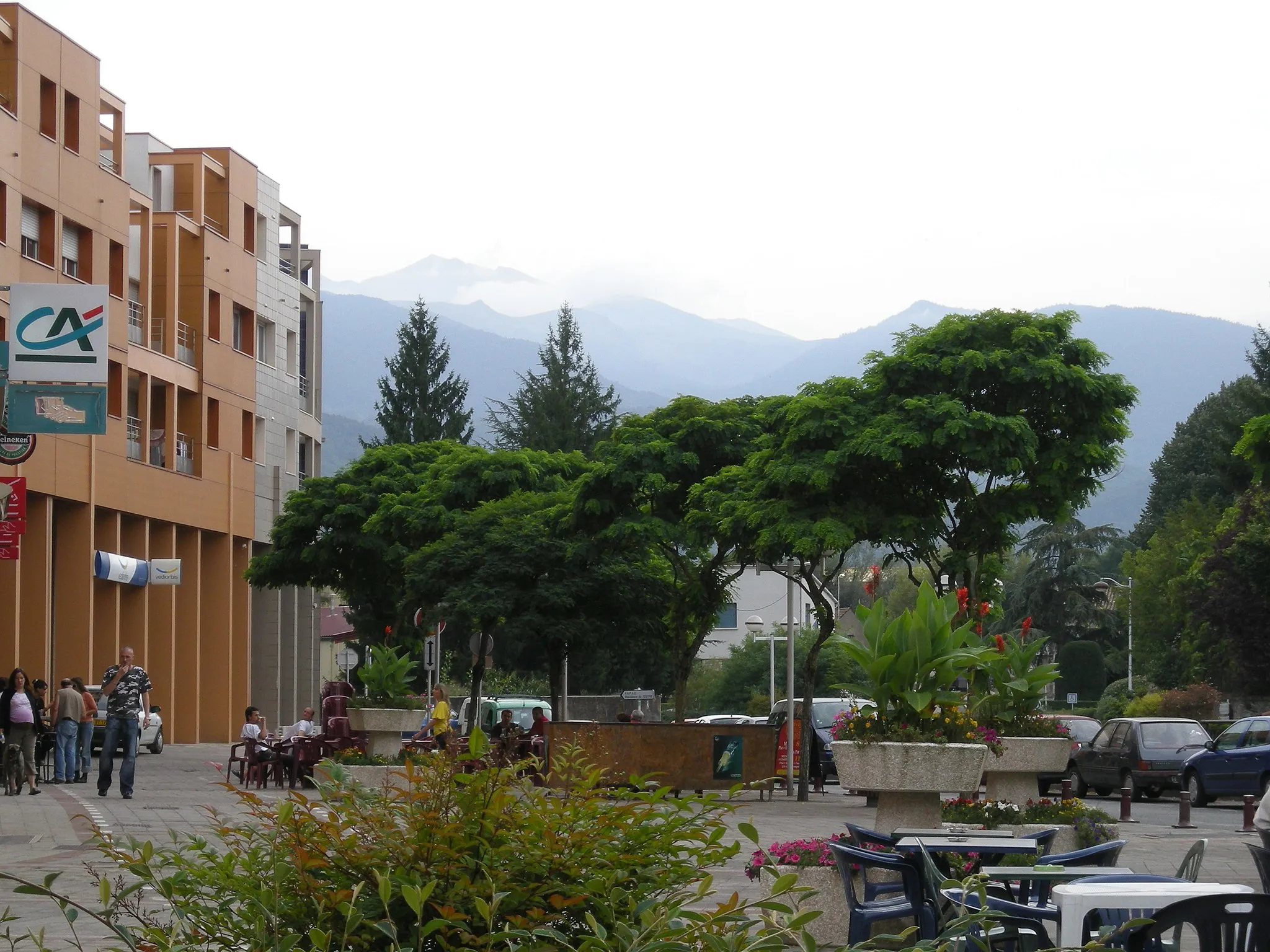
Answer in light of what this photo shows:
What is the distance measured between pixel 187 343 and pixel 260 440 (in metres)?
7.42

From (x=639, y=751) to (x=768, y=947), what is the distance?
82.3 feet

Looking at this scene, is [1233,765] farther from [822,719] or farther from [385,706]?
[385,706]

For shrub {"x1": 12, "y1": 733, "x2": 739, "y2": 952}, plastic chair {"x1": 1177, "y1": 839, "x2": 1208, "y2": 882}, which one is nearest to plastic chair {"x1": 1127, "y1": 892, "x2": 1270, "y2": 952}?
shrub {"x1": 12, "y1": 733, "x2": 739, "y2": 952}

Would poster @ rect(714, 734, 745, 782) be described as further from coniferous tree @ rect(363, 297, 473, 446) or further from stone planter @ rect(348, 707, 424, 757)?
coniferous tree @ rect(363, 297, 473, 446)

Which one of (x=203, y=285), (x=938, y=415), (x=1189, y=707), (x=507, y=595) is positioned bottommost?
(x=1189, y=707)

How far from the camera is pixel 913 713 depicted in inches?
453

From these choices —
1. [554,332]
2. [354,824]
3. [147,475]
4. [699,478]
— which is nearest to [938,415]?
[699,478]

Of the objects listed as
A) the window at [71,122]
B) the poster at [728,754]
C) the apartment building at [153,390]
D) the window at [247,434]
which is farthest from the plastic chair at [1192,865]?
the window at [247,434]

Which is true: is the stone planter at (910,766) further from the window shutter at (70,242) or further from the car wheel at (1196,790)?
the window shutter at (70,242)

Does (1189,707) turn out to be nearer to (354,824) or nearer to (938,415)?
(938,415)

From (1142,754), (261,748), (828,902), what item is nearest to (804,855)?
(828,902)

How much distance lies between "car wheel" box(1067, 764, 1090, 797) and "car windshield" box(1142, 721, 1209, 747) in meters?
2.10

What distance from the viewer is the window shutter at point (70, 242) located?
43.0 metres

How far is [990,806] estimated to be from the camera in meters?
13.3
